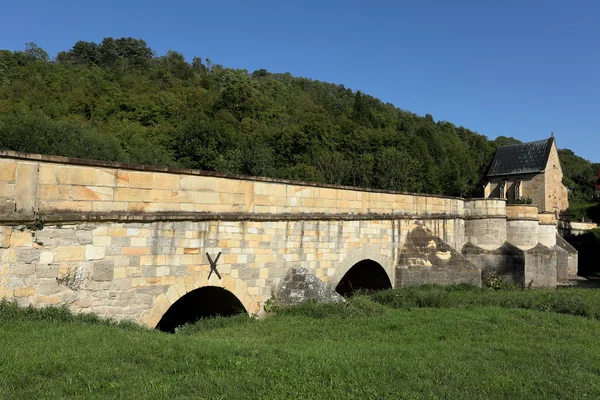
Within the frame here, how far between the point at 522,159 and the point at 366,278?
41.3 meters

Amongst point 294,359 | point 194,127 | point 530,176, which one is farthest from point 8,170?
point 530,176

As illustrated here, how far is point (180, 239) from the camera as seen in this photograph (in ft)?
24.7

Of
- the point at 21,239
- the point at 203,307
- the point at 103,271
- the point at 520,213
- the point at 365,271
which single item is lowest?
the point at 203,307

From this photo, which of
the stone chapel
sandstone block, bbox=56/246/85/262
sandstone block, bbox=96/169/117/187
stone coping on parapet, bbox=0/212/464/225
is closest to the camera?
stone coping on parapet, bbox=0/212/464/225

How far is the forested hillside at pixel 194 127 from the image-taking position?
33.8 meters

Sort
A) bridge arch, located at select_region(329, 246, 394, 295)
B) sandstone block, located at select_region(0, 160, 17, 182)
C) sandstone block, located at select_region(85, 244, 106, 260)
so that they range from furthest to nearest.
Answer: bridge arch, located at select_region(329, 246, 394, 295), sandstone block, located at select_region(85, 244, 106, 260), sandstone block, located at select_region(0, 160, 17, 182)

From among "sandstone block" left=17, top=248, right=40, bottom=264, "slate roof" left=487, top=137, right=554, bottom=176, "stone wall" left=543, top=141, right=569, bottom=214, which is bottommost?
"sandstone block" left=17, top=248, right=40, bottom=264

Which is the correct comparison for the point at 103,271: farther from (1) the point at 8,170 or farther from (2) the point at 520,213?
(2) the point at 520,213

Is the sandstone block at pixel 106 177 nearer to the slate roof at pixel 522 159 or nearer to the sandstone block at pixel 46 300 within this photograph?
the sandstone block at pixel 46 300

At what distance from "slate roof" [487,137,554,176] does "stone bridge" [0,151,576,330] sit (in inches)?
1504

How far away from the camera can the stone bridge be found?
593cm

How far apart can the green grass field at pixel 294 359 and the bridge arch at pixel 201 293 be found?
1.42ft

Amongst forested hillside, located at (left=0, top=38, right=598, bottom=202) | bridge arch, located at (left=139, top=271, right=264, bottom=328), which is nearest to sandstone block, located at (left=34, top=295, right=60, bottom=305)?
bridge arch, located at (left=139, top=271, right=264, bottom=328)

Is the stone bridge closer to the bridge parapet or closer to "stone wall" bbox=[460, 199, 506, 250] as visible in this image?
the bridge parapet
